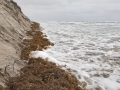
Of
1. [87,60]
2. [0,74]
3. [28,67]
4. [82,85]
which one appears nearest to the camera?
[0,74]

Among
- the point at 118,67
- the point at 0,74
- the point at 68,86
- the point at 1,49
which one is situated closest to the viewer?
the point at 0,74

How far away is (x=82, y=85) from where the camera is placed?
19.8ft

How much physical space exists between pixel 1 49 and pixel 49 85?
3.00m

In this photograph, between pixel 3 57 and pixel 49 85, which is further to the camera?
pixel 3 57

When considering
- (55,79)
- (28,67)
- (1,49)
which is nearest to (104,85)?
(55,79)

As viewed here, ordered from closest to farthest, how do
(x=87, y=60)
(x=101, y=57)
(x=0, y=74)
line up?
(x=0, y=74) → (x=87, y=60) → (x=101, y=57)

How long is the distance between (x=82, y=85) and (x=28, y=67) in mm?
2178

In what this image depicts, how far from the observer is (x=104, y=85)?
240 inches

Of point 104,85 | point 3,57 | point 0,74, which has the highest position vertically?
point 3,57

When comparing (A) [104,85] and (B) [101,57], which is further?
(B) [101,57]

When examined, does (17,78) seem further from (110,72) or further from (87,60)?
(87,60)

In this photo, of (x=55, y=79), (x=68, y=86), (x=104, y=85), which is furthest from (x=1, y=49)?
(x=104, y=85)

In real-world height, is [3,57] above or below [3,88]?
above

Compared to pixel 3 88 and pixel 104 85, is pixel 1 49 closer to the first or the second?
pixel 3 88
